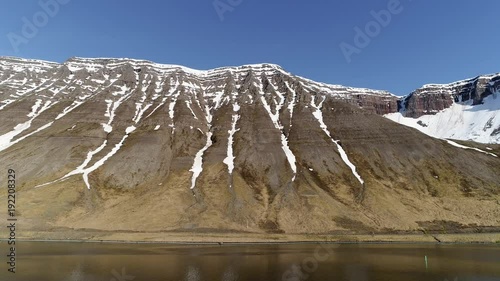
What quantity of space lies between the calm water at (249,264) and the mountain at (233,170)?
85.6ft

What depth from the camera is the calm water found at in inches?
1695

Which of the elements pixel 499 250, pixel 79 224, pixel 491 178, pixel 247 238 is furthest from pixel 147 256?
pixel 491 178

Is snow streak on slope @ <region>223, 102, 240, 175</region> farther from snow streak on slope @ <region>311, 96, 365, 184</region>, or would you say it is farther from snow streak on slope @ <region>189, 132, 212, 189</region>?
snow streak on slope @ <region>311, 96, 365, 184</region>

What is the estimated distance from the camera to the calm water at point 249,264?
141ft

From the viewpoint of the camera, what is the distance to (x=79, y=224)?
91875 millimetres

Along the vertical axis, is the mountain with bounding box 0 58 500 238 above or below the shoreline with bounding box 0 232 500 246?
above

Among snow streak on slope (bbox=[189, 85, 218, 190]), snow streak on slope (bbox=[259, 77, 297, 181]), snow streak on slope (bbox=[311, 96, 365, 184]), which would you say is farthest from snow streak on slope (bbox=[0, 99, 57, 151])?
snow streak on slope (bbox=[311, 96, 365, 184])

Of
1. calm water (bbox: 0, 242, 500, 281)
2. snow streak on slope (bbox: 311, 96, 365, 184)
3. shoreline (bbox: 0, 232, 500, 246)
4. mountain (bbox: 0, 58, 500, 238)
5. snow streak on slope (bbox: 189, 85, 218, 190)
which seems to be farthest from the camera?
snow streak on slope (bbox: 311, 96, 365, 184)

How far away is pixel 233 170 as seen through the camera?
12650 centimetres

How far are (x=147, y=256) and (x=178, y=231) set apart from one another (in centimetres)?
3213

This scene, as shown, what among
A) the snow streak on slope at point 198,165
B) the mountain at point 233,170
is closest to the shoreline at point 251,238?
the mountain at point 233,170

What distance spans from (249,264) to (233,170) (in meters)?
75.1

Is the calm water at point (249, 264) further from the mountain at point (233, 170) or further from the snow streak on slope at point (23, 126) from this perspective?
the snow streak on slope at point (23, 126)

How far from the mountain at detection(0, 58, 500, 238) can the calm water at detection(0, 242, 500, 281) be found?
26097mm
